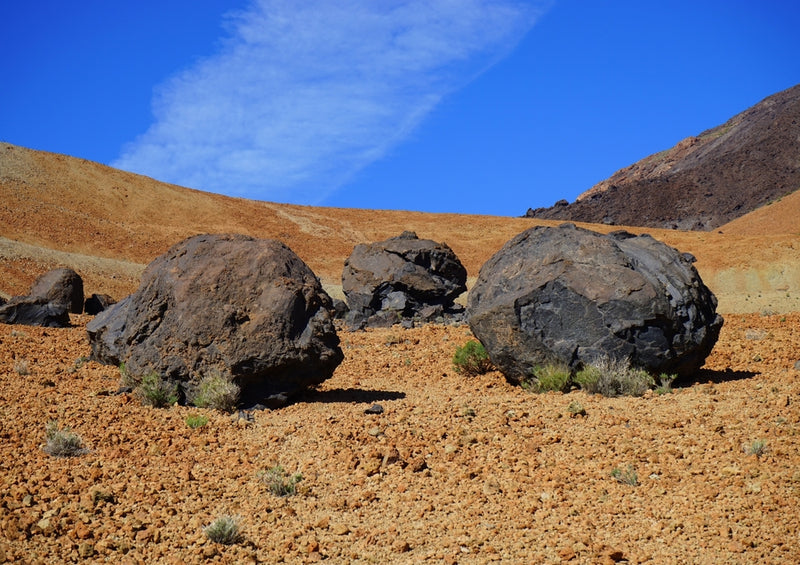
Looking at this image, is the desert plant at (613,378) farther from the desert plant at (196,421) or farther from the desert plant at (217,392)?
the desert plant at (196,421)

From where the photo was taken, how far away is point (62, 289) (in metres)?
23.6

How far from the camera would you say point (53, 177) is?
5453cm

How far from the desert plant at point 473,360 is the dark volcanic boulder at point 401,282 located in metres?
9.46

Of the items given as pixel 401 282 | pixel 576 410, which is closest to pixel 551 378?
pixel 576 410

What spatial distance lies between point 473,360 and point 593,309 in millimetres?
2903

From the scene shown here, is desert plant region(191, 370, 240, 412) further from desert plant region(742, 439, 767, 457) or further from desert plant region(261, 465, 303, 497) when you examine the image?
desert plant region(742, 439, 767, 457)

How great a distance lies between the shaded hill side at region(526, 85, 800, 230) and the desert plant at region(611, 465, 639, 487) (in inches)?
2920

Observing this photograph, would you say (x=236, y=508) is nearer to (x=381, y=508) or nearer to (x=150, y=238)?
(x=381, y=508)

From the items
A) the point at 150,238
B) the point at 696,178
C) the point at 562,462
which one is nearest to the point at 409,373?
the point at 562,462

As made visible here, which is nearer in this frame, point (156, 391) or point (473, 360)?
point (156, 391)

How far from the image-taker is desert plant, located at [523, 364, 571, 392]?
35.2 feet

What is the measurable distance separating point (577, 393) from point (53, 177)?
52.6m

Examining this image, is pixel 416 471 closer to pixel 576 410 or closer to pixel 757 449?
pixel 576 410

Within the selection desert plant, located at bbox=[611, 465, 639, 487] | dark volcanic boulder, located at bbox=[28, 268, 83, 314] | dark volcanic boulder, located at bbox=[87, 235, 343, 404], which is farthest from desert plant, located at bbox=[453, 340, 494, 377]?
dark volcanic boulder, located at bbox=[28, 268, 83, 314]
